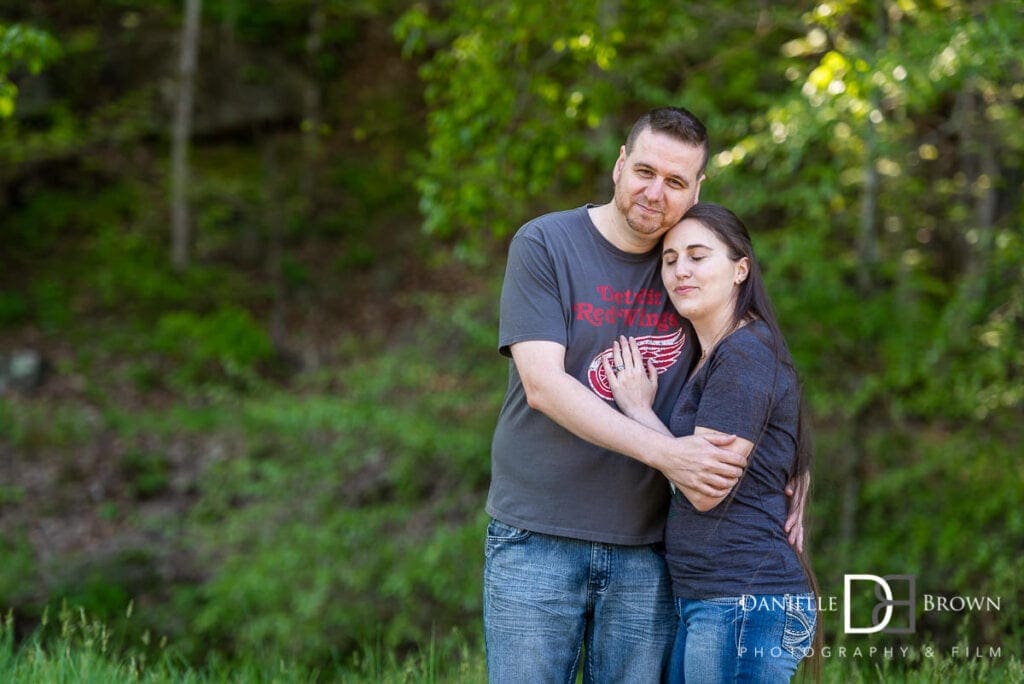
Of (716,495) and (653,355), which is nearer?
(716,495)

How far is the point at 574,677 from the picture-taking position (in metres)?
2.69

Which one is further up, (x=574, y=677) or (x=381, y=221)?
(x=381, y=221)

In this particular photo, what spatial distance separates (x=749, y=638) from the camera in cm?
234

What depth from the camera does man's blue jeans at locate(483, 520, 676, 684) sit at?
257 cm

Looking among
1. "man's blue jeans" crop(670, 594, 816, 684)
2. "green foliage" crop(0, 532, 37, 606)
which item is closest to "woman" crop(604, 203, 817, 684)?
"man's blue jeans" crop(670, 594, 816, 684)

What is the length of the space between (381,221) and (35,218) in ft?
13.6

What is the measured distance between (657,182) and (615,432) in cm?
61

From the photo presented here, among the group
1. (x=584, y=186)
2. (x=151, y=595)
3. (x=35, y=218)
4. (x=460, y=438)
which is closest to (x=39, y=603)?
(x=151, y=595)

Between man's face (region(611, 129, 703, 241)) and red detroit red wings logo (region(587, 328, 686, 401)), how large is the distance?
0.27 m

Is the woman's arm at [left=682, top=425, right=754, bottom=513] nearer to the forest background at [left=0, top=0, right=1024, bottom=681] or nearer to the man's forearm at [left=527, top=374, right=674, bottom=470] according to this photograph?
the man's forearm at [left=527, top=374, right=674, bottom=470]

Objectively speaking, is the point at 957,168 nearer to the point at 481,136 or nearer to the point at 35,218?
the point at 481,136

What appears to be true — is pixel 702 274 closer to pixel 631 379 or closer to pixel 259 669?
pixel 631 379

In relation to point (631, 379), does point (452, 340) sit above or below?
above

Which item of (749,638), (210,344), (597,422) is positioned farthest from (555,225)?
(210,344)
